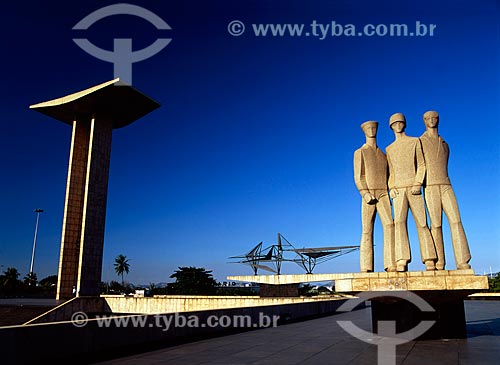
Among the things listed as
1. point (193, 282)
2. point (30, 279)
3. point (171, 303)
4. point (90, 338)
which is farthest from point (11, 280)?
point (90, 338)

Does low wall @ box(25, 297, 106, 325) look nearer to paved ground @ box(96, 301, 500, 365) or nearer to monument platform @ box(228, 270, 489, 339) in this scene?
paved ground @ box(96, 301, 500, 365)

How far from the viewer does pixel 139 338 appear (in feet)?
25.6

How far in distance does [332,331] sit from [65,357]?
23.9ft

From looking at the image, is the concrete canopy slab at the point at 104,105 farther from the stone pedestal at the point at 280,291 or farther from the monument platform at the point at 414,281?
the monument platform at the point at 414,281

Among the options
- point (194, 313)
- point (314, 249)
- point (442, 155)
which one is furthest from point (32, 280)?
point (442, 155)

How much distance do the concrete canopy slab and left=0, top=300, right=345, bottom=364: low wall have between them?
29.2m

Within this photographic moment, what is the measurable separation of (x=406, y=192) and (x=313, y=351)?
4.56 meters

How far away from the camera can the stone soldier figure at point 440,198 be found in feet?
30.3

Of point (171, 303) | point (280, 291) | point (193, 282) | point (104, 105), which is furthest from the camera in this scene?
point (193, 282)

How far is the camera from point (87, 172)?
34.6 metres

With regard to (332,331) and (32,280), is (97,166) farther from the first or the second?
(32,280)

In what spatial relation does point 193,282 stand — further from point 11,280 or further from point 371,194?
point 371,194

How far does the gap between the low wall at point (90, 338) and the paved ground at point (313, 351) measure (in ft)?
1.54

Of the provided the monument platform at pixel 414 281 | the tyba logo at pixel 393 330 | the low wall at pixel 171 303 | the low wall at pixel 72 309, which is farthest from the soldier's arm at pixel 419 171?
the low wall at pixel 72 309
